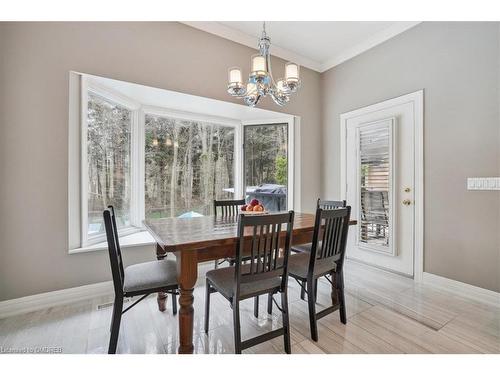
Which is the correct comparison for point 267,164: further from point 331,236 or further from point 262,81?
point 331,236

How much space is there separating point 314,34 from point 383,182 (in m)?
2.00

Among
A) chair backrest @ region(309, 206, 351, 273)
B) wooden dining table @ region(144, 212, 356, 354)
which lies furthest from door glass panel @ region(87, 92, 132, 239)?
chair backrest @ region(309, 206, 351, 273)

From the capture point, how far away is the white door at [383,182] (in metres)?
2.73

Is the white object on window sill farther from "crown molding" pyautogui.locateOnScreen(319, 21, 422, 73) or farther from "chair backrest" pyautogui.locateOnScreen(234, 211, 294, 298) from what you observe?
"chair backrest" pyautogui.locateOnScreen(234, 211, 294, 298)

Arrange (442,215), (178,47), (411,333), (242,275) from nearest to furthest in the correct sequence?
(242,275)
(411,333)
(442,215)
(178,47)

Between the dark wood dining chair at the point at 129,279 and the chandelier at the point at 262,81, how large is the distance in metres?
1.36

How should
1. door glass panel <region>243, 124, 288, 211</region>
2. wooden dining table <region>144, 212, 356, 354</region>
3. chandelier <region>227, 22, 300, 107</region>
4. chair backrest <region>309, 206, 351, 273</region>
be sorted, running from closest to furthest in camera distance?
1. wooden dining table <region>144, 212, 356, 354</region>
2. chair backrest <region>309, 206, 351, 273</region>
3. chandelier <region>227, 22, 300, 107</region>
4. door glass panel <region>243, 124, 288, 211</region>

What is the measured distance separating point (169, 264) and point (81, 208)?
3.54 feet

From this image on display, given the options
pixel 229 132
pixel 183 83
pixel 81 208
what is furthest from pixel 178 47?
pixel 81 208

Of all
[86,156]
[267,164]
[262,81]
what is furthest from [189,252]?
[267,164]

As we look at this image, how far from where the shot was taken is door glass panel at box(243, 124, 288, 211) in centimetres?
366

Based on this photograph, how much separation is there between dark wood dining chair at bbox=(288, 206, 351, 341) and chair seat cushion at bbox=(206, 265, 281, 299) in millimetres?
243
